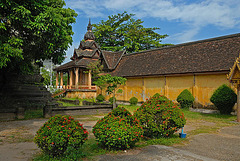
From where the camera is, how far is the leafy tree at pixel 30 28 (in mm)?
8789

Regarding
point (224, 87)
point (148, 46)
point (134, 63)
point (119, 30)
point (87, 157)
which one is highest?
point (119, 30)

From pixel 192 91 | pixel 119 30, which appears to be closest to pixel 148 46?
pixel 119 30

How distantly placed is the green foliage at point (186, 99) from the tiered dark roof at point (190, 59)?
74.7 inches

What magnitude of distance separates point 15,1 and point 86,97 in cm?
2229

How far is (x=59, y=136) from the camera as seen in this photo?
4.97m

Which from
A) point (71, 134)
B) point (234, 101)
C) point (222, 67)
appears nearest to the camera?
point (71, 134)

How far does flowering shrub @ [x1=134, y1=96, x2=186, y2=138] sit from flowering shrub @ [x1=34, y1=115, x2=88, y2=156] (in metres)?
2.69

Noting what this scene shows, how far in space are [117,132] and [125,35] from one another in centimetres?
3505

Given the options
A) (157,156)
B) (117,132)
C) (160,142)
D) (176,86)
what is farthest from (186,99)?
(117,132)

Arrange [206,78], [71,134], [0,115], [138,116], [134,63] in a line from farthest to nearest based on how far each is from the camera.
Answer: [134,63]
[206,78]
[0,115]
[138,116]
[71,134]

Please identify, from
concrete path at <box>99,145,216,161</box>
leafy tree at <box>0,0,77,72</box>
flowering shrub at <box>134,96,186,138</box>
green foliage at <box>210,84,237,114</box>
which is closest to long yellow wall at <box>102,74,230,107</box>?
→ green foliage at <box>210,84,237,114</box>

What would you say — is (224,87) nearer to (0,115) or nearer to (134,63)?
(134,63)

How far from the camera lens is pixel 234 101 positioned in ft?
47.3

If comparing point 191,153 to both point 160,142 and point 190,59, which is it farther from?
point 190,59
